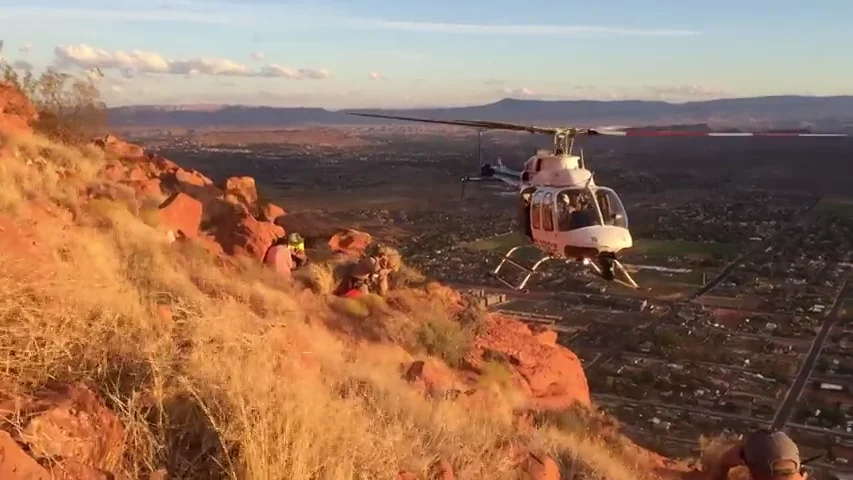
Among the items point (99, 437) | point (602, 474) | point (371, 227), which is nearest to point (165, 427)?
point (99, 437)

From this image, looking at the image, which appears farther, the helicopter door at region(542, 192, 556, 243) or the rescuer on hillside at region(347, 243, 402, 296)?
the rescuer on hillside at region(347, 243, 402, 296)

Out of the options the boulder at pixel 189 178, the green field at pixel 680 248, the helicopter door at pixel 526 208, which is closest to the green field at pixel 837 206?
the green field at pixel 680 248

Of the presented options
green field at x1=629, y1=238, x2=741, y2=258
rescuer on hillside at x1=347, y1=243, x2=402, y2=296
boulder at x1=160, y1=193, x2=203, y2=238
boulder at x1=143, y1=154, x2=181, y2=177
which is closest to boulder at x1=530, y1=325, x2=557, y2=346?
rescuer on hillside at x1=347, y1=243, x2=402, y2=296

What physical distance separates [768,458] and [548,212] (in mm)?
4558

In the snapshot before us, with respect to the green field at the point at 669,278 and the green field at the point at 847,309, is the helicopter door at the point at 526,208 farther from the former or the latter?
the green field at the point at 669,278

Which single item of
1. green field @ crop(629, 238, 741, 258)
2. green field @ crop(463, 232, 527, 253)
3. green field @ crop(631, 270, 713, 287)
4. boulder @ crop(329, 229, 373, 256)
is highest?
boulder @ crop(329, 229, 373, 256)

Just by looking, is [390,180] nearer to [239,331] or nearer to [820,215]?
[820,215]

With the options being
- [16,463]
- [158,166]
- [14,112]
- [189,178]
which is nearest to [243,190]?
[189,178]

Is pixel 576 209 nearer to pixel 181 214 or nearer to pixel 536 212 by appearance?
pixel 536 212

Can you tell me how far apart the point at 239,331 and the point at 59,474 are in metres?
2.68

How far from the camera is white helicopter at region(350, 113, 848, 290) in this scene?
11.4m

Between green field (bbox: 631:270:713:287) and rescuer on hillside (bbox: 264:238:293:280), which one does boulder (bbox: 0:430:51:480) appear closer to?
→ rescuer on hillside (bbox: 264:238:293:280)

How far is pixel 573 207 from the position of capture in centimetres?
1188

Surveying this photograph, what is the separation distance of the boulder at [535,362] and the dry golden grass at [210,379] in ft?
16.5
